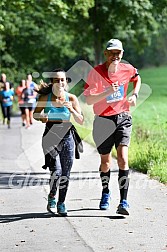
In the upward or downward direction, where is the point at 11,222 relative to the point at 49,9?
downward

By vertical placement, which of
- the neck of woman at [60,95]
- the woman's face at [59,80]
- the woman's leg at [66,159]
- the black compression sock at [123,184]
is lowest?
the black compression sock at [123,184]

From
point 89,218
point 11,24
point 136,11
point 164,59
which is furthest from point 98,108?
point 164,59

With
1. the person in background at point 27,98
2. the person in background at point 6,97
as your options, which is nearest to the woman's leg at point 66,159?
the person in background at point 27,98

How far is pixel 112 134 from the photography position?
8.68m

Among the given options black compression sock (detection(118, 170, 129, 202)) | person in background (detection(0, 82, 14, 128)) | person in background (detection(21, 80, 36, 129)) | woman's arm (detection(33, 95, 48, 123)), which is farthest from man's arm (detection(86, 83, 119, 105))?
person in background (detection(0, 82, 14, 128))

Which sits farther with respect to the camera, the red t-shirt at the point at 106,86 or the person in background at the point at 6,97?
the person in background at the point at 6,97

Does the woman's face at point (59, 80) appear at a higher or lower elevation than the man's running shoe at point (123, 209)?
higher

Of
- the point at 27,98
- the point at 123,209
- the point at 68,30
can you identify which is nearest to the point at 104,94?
the point at 123,209

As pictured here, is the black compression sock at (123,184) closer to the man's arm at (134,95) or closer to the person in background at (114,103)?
the person in background at (114,103)

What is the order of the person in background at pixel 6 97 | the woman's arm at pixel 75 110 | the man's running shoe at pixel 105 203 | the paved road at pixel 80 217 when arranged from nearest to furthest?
the paved road at pixel 80 217 < the woman's arm at pixel 75 110 < the man's running shoe at pixel 105 203 < the person in background at pixel 6 97

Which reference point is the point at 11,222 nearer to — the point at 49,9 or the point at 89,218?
the point at 89,218

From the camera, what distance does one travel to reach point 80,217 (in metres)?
8.44

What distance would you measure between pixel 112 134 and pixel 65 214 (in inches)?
44.8

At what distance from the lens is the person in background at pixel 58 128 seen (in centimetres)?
852
